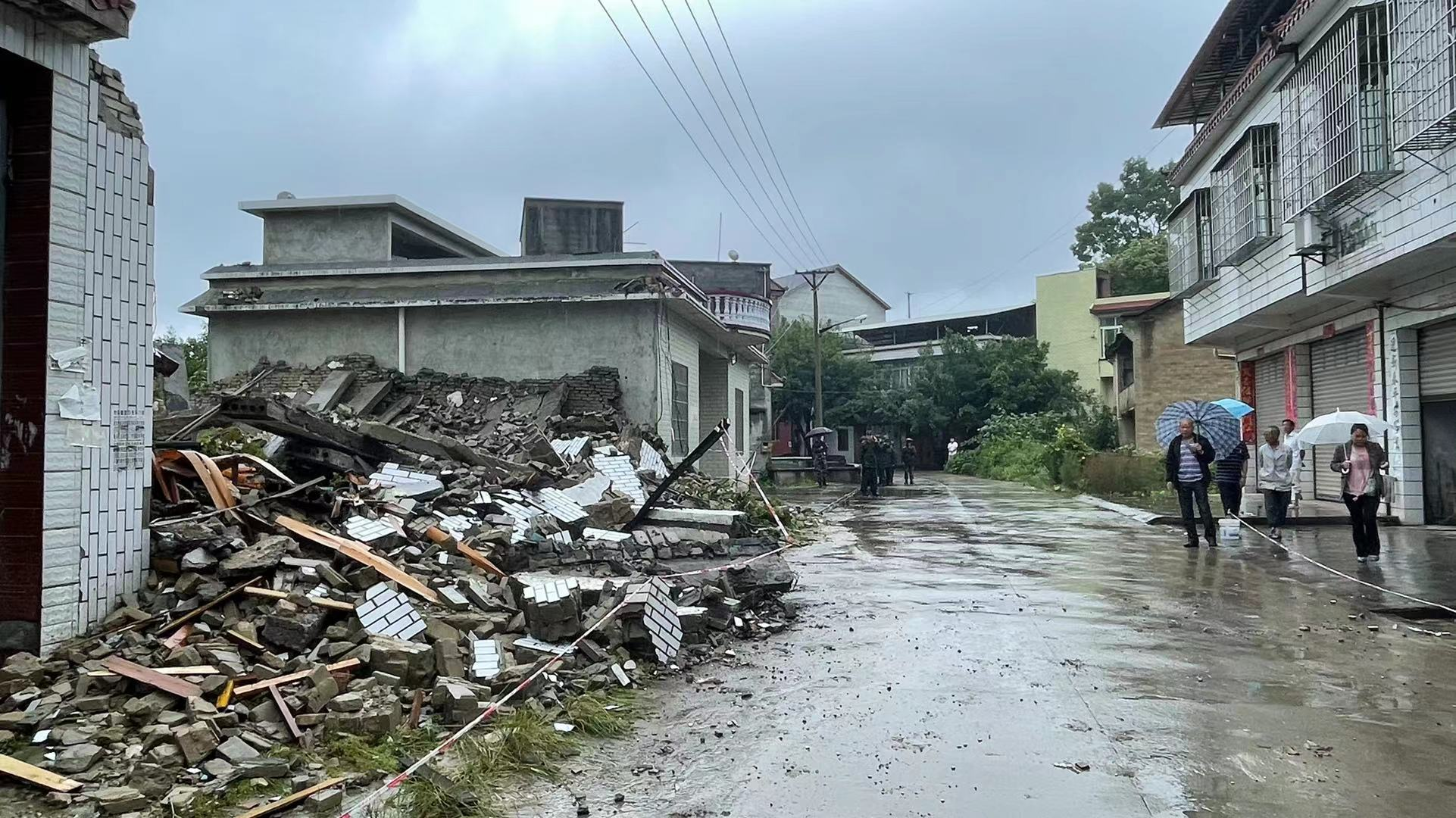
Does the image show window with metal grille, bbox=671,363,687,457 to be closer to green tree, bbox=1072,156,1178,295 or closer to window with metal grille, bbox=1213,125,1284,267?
window with metal grille, bbox=1213,125,1284,267

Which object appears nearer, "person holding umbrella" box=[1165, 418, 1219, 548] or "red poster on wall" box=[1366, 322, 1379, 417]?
"person holding umbrella" box=[1165, 418, 1219, 548]

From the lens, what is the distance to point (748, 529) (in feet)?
45.9

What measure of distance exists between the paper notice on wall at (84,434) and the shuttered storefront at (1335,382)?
17.7m

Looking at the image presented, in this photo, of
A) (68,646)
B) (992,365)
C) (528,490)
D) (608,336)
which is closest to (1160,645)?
(68,646)

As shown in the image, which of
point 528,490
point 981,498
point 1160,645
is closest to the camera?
point 1160,645

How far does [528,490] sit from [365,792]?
354 inches

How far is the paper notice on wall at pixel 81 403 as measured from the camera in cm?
567

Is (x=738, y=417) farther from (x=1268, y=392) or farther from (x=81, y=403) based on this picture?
(x=81, y=403)

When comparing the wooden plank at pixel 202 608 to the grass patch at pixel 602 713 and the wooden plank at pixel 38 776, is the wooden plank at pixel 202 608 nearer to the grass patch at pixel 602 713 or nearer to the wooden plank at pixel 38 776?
the wooden plank at pixel 38 776

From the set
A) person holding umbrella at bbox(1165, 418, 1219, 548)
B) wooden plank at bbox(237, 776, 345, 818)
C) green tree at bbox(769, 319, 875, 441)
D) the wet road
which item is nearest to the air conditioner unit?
person holding umbrella at bbox(1165, 418, 1219, 548)

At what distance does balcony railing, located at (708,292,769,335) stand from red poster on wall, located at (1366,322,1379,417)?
13.0 m

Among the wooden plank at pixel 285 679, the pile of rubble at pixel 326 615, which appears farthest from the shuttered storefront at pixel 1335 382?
the wooden plank at pixel 285 679

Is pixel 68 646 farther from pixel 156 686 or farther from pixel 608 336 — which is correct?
pixel 608 336

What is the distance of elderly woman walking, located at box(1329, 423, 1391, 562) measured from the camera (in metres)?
11.3
